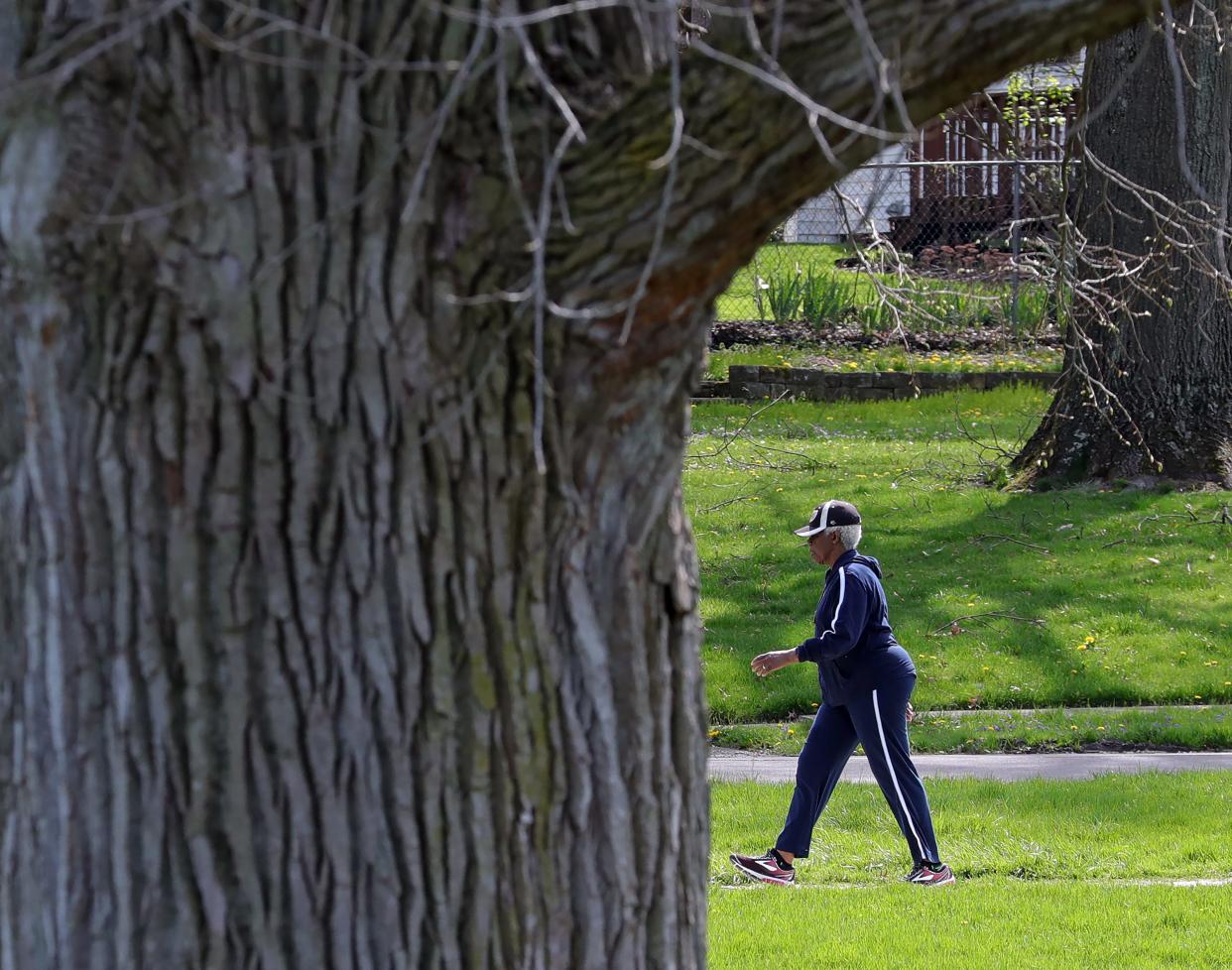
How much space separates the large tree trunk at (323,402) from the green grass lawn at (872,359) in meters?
15.9

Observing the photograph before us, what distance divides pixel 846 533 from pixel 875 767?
3.35 feet

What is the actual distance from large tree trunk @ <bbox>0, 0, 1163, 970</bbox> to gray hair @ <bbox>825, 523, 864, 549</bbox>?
419cm

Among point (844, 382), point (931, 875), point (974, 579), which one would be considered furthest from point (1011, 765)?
point (844, 382)

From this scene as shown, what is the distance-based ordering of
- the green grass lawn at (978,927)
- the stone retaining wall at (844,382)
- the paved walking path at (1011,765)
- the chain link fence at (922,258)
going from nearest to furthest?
the green grass lawn at (978,927) → the paved walking path at (1011,765) → the stone retaining wall at (844,382) → the chain link fence at (922,258)

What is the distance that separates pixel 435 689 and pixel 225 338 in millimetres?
674

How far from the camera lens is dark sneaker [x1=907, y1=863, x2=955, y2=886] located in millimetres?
6496

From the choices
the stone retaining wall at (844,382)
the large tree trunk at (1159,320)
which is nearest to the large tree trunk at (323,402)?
the large tree trunk at (1159,320)

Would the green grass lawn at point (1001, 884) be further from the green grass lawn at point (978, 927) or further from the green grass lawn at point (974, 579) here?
the green grass lawn at point (974, 579)

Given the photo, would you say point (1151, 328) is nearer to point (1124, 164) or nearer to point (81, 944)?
point (1124, 164)

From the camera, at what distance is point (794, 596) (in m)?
11.1

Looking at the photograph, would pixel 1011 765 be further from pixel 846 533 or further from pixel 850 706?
pixel 846 533

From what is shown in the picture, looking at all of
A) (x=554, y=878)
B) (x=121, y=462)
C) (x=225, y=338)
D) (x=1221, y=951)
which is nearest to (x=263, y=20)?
(x=225, y=338)

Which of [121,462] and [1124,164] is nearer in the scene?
[121,462]

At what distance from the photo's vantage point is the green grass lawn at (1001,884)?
5629 mm
